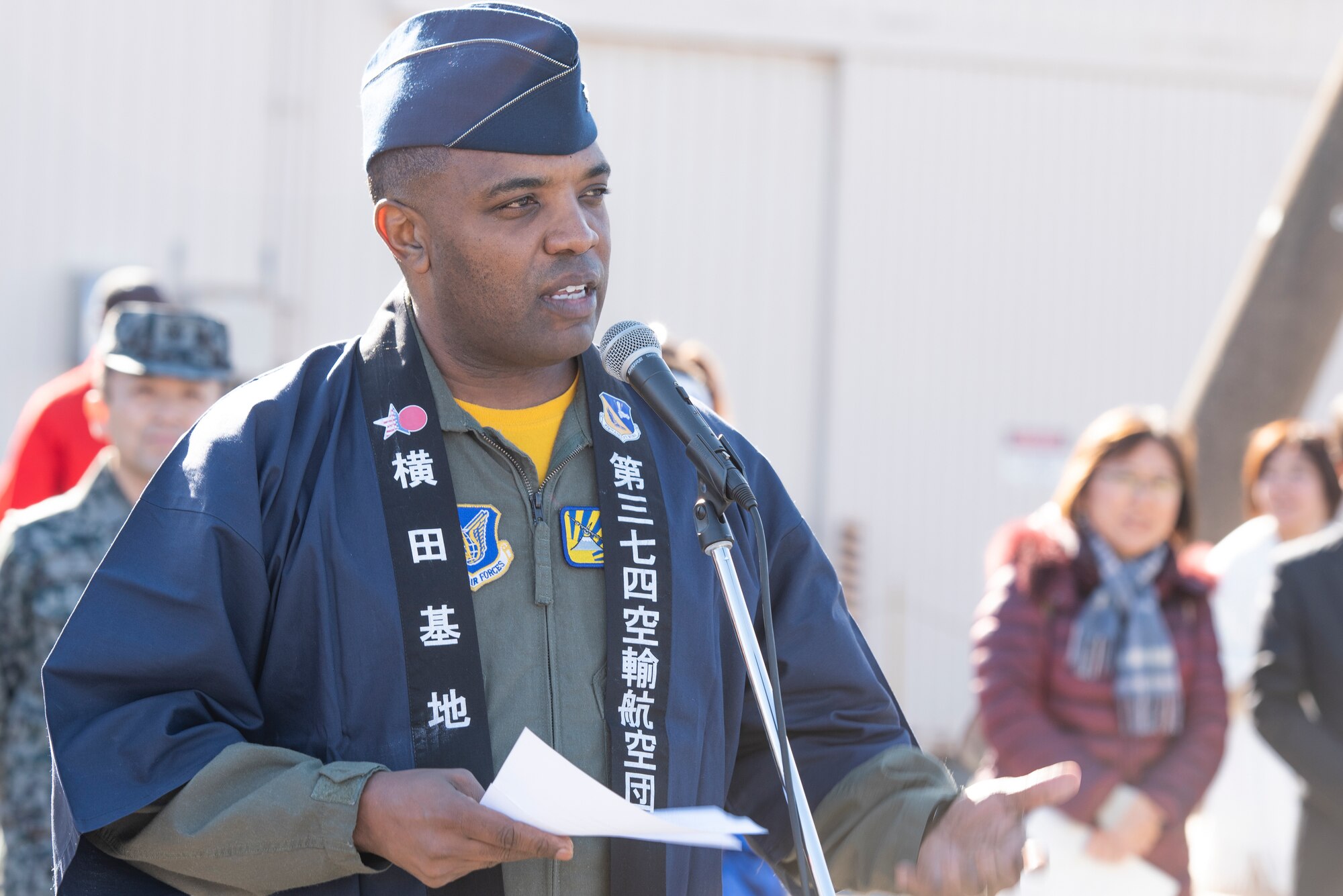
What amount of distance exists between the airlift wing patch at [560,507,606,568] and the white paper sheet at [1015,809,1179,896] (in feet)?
6.57

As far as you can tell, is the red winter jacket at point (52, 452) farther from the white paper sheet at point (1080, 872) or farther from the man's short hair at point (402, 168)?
the white paper sheet at point (1080, 872)

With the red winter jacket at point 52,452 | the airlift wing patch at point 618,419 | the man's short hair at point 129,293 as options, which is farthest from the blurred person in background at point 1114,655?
the man's short hair at point 129,293

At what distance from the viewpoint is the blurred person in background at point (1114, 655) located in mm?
3547

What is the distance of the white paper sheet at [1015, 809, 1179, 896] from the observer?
344 cm

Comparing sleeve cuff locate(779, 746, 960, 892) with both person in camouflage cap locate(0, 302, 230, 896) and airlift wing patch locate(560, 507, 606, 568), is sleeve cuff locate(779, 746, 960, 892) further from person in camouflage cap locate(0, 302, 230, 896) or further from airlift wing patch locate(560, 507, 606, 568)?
person in camouflage cap locate(0, 302, 230, 896)

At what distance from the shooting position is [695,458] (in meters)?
1.63

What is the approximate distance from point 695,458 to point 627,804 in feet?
1.32

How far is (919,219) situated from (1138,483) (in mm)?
4952

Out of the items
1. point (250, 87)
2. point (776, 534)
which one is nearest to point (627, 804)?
point (776, 534)

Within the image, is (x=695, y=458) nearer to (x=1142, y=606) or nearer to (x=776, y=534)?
(x=776, y=534)

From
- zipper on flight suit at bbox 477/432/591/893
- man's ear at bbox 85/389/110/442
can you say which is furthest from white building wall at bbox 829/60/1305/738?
zipper on flight suit at bbox 477/432/591/893

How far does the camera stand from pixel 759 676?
157 centimetres

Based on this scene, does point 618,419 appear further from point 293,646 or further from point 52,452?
point 52,452

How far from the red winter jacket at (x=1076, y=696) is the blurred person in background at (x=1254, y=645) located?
2.70 ft
